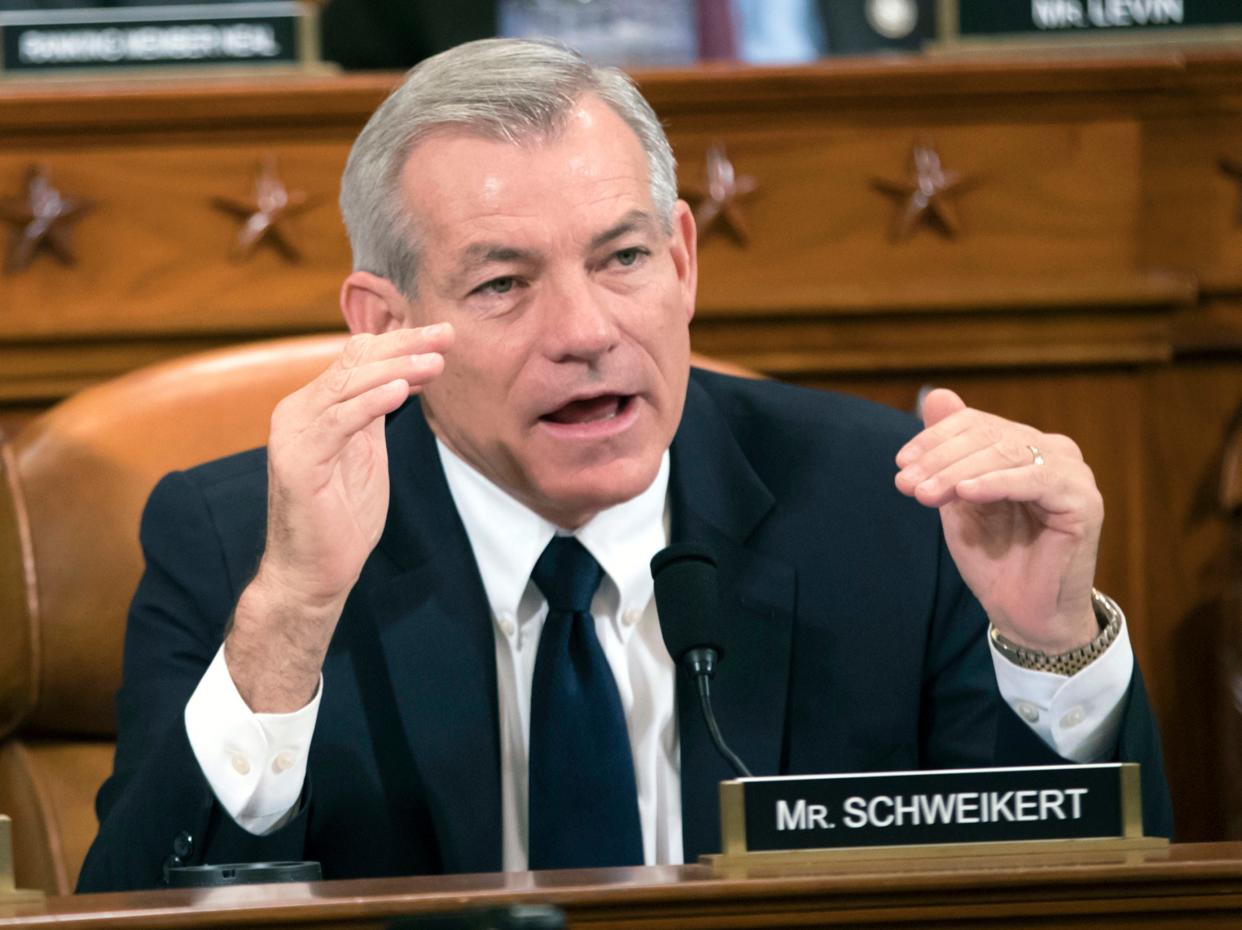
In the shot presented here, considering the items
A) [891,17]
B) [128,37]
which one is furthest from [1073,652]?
[128,37]

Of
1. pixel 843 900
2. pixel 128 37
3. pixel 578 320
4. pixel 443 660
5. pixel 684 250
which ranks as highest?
pixel 128 37

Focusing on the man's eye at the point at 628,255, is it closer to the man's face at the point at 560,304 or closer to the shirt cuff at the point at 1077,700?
the man's face at the point at 560,304

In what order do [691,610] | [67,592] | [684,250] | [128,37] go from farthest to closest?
[128,37], [67,592], [684,250], [691,610]

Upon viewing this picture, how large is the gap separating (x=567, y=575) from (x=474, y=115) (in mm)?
451

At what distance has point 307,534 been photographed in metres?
1.56

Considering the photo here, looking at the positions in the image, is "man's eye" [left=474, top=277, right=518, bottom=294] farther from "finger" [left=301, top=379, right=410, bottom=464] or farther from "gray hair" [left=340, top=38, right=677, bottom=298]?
"finger" [left=301, top=379, right=410, bottom=464]

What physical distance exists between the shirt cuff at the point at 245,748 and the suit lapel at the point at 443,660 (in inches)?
6.6

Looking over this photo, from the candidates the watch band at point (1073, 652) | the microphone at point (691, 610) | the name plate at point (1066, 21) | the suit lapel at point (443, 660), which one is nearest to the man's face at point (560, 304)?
the suit lapel at point (443, 660)

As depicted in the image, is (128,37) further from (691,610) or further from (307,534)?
(691,610)

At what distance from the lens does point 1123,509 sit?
8.00 feet

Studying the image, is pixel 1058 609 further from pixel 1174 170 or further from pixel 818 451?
pixel 1174 170

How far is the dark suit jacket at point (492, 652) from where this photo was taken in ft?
5.62

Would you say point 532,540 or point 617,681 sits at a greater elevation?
point 532,540

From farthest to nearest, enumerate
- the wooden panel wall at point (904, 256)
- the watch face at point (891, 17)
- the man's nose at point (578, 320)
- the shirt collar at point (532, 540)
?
the watch face at point (891, 17), the wooden panel wall at point (904, 256), the shirt collar at point (532, 540), the man's nose at point (578, 320)
